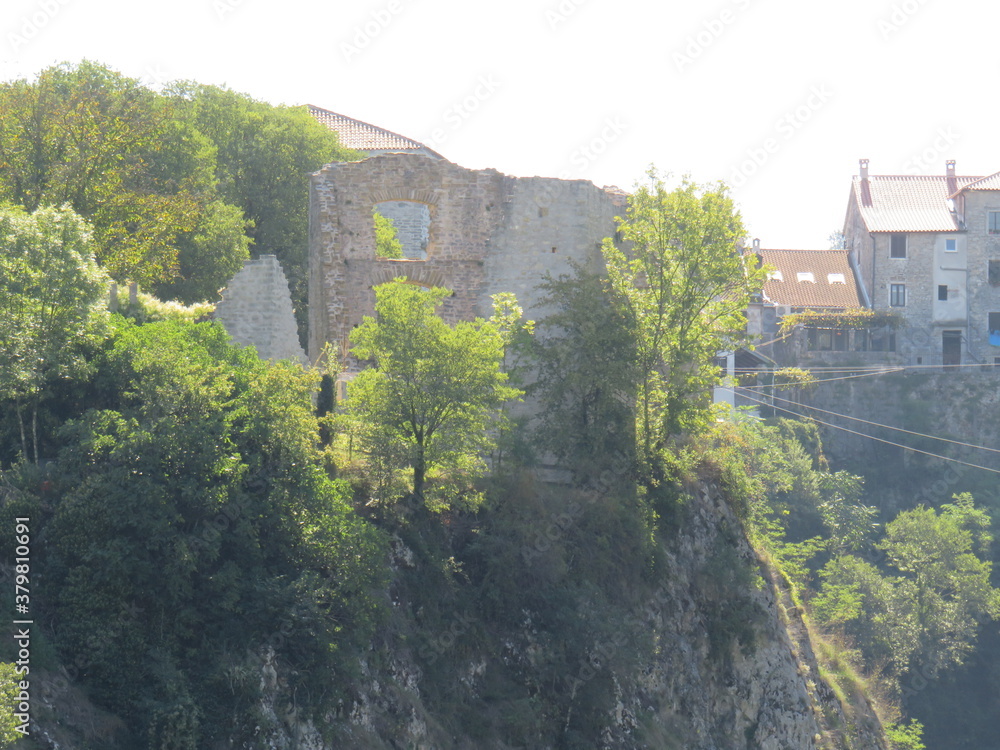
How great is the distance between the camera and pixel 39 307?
65.8 feet

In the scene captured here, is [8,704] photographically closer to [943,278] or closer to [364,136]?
[364,136]

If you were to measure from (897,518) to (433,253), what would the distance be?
102 ft

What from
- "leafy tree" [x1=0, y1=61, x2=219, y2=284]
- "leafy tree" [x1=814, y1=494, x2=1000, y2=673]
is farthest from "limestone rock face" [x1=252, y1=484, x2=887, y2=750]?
"leafy tree" [x1=814, y1=494, x2=1000, y2=673]

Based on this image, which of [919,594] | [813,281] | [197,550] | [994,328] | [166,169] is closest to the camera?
[197,550]

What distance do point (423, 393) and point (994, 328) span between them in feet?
145

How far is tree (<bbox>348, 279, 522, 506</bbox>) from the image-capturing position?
22.7 m

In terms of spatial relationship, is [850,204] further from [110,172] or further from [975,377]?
[110,172]

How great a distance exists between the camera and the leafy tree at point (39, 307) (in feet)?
63.8

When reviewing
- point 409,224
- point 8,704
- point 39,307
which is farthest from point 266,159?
point 8,704

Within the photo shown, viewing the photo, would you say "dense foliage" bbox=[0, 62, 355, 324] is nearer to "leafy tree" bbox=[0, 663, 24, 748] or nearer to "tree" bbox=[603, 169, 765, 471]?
"tree" bbox=[603, 169, 765, 471]

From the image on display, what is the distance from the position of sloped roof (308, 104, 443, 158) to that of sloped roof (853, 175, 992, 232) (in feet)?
82.2

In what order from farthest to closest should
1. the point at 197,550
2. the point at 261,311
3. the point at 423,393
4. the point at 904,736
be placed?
the point at 904,736, the point at 261,311, the point at 423,393, the point at 197,550

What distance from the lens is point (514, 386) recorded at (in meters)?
27.5

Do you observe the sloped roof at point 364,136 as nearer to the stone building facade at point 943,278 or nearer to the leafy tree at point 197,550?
the stone building facade at point 943,278
